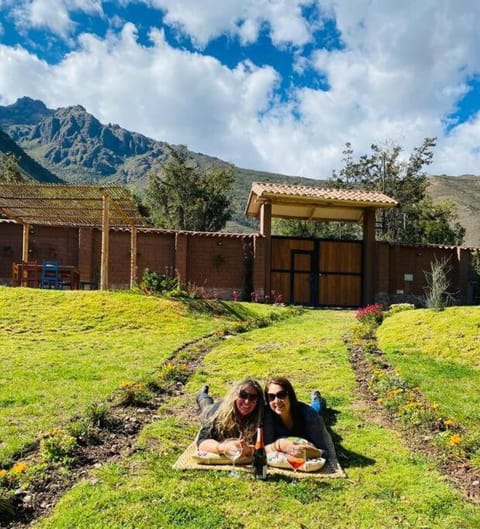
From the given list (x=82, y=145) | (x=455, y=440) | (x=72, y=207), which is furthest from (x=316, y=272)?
(x=82, y=145)

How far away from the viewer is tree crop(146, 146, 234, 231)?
37781mm

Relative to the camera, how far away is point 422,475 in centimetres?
421

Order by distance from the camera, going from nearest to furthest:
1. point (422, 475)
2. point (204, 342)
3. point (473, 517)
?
point (473, 517)
point (422, 475)
point (204, 342)

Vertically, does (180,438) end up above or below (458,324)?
below

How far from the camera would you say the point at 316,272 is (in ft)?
59.6

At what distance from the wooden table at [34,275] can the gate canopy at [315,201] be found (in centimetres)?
630

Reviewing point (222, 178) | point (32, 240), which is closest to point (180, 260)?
point (32, 240)

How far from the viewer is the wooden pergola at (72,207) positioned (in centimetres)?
1314

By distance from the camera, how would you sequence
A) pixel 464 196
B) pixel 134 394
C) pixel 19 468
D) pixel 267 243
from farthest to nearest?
pixel 464 196 < pixel 267 243 < pixel 134 394 < pixel 19 468

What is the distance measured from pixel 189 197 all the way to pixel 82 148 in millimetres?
94392

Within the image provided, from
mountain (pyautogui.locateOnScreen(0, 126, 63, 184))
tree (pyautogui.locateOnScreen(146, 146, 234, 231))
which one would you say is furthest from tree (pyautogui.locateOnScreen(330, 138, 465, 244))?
mountain (pyautogui.locateOnScreen(0, 126, 63, 184))

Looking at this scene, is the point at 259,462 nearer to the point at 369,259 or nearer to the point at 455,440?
the point at 455,440

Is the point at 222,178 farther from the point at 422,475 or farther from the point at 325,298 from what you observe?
the point at 422,475

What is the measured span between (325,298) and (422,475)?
46.0ft
